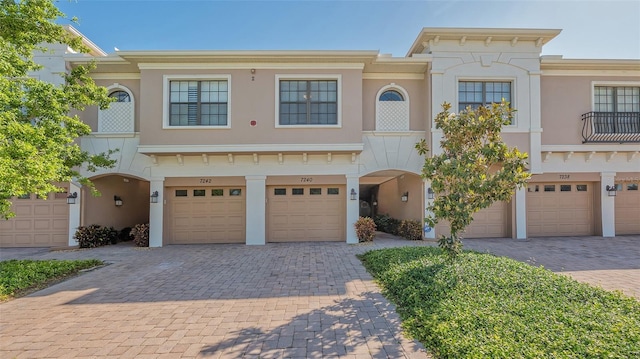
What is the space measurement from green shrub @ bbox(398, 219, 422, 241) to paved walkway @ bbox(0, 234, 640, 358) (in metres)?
3.06

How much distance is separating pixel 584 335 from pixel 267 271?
5710 mm

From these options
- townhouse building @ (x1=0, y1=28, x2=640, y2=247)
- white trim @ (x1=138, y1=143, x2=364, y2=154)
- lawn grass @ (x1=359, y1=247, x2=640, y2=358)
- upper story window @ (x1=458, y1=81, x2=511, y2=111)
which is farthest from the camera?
upper story window @ (x1=458, y1=81, x2=511, y2=111)

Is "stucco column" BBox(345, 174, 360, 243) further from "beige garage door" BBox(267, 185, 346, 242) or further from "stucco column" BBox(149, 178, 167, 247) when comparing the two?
"stucco column" BBox(149, 178, 167, 247)

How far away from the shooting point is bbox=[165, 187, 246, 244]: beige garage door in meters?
11.7

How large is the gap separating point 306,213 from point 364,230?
2.23 meters

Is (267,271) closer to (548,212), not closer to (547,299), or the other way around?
(547,299)

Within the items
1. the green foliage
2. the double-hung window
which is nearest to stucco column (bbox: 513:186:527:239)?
the double-hung window

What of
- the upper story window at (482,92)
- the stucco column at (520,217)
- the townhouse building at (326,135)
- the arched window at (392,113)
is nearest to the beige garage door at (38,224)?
the townhouse building at (326,135)

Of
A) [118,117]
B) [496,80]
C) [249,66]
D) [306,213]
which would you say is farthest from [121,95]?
[496,80]

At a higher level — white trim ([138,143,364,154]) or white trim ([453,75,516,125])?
white trim ([453,75,516,125])

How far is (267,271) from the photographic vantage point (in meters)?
7.41

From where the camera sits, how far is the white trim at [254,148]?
10719 mm

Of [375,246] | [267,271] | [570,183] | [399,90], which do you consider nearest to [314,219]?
[375,246]

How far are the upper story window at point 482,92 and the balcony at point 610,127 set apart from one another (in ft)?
10.6
